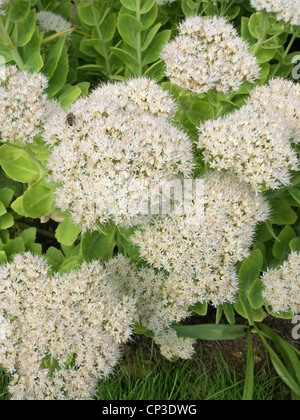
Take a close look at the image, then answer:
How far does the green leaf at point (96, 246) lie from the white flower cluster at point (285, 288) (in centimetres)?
52

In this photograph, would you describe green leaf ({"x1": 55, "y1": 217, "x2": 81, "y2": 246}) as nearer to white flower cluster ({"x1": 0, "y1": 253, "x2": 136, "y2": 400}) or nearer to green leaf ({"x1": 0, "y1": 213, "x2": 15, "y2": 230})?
white flower cluster ({"x1": 0, "y1": 253, "x2": 136, "y2": 400})

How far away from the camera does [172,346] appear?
1513 mm

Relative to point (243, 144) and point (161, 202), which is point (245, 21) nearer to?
A: point (243, 144)

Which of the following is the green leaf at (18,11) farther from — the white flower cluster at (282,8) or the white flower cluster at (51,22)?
the white flower cluster at (282,8)

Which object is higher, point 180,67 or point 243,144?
point 180,67

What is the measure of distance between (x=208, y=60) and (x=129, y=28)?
0.55m

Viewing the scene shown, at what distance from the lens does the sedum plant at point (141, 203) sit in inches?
46.3

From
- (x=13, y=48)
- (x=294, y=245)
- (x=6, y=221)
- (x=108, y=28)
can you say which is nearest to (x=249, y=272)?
(x=294, y=245)

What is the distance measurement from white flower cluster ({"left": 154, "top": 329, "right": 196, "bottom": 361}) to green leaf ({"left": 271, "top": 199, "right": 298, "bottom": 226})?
0.54 metres

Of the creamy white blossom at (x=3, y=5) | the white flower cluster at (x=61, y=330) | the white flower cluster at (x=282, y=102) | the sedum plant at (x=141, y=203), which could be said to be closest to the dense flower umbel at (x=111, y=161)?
the sedum plant at (x=141, y=203)

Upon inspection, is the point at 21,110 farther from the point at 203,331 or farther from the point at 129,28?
the point at 203,331

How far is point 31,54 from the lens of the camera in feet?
5.25
